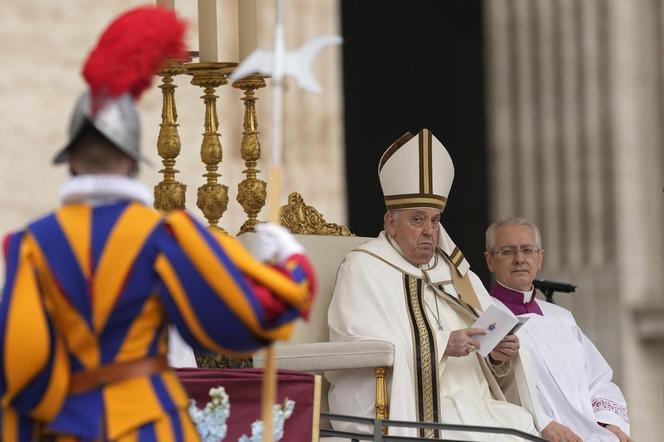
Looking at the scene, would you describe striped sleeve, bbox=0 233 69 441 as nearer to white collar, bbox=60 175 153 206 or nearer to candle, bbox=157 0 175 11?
white collar, bbox=60 175 153 206

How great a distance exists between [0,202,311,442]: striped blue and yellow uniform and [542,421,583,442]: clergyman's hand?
287 cm

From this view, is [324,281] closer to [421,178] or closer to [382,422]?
[421,178]

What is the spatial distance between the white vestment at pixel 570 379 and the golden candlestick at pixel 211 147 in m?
1.35

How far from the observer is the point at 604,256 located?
8.89m

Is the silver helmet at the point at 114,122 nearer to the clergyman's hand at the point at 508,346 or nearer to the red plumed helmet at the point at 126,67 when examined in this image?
the red plumed helmet at the point at 126,67

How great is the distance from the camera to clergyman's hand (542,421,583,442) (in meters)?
5.81

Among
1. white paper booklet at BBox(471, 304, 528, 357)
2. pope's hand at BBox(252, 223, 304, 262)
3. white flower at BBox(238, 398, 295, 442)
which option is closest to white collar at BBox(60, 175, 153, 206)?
pope's hand at BBox(252, 223, 304, 262)

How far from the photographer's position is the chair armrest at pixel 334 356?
5.39 m

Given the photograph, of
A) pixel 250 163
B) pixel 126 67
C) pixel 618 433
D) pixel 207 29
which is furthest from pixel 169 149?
pixel 126 67

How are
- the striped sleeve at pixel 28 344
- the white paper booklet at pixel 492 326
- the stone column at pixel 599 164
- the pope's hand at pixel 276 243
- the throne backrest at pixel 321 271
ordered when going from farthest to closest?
the stone column at pixel 599 164 → the throne backrest at pixel 321 271 → the white paper booklet at pixel 492 326 → the pope's hand at pixel 276 243 → the striped sleeve at pixel 28 344

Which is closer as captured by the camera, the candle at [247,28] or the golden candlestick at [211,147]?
the candle at [247,28]

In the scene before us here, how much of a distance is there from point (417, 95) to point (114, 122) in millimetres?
6270

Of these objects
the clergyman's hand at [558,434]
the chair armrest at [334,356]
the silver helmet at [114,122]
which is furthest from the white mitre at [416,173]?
the silver helmet at [114,122]

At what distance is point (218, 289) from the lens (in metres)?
3.07
